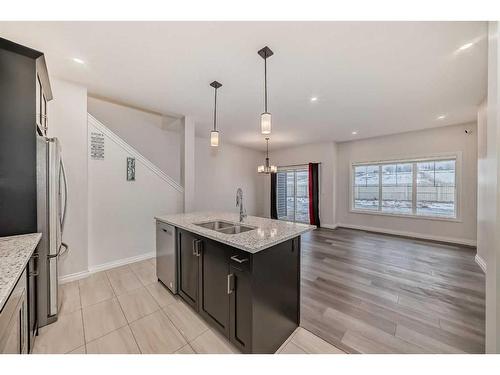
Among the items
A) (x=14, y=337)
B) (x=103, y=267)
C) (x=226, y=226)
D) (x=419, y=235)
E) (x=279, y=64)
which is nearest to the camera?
(x=14, y=337)

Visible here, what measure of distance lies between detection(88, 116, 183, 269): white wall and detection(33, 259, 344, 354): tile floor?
0.67 m

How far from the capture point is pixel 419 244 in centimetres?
416

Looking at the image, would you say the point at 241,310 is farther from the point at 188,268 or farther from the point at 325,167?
the point at 325,167

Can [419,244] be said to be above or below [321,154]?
below

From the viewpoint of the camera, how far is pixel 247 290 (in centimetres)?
132

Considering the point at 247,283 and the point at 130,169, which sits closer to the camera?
the point at 247,283

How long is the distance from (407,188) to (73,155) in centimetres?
692

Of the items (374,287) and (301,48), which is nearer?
(301,48)

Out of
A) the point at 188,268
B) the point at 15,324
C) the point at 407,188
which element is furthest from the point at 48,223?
the point at 407,188

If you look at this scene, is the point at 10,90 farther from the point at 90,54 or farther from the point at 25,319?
the point at 25,319

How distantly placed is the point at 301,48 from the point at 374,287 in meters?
2.93

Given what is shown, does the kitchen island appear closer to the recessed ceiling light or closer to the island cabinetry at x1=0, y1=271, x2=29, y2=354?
the island cabinetry at x1=0, y1=271, x2=29, y2=354

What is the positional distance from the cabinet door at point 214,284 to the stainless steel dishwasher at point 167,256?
1.78ft
